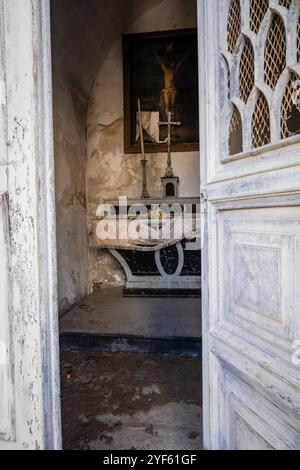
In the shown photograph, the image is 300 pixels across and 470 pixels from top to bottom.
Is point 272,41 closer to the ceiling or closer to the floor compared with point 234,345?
closer to the ceiling

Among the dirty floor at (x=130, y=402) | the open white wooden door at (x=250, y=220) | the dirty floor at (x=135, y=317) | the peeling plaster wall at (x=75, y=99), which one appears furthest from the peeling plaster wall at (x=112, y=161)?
the open white wooden door at (x=250, y=220)

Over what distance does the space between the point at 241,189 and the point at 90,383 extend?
1878 millimetres

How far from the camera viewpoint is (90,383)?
213cm

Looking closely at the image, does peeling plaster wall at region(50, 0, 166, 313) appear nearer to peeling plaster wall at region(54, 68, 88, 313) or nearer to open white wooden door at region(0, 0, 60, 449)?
peeling plaster wall at region(54, 68, 88, 313)

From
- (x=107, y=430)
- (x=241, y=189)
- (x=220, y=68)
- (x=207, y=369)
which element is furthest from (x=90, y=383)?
(x=220, y=68)

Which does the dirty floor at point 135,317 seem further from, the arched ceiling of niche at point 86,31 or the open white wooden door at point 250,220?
the arched ceiling of niche at point 86,31

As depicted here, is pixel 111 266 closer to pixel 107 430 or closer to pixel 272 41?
pixel 107 430

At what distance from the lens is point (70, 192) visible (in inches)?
150

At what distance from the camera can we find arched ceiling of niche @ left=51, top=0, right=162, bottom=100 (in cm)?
327

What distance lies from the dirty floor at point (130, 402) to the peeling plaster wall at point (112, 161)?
2.13 m

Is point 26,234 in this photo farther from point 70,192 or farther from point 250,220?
point 70,192

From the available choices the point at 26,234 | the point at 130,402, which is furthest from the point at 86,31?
the point at 130,402

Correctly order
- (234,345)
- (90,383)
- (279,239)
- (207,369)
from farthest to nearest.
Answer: (90,383), (207,369), (234,345), (279,239)

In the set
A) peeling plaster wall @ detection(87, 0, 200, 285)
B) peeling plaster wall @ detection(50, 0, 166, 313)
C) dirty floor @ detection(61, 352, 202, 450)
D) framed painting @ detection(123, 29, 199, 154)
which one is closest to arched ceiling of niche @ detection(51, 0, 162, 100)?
peeling plaster wall @ detection(50, 0, 166, 313)
